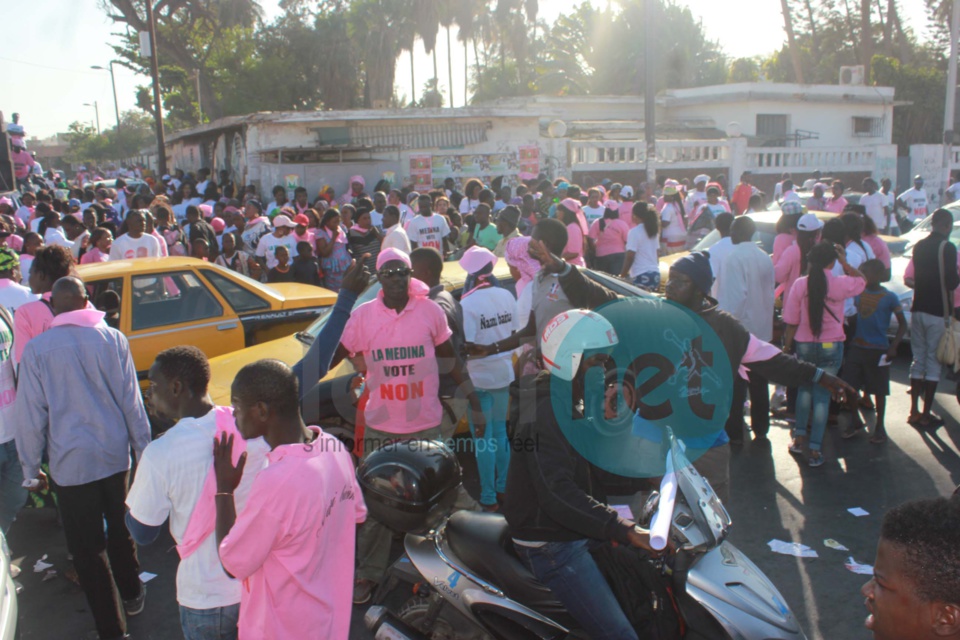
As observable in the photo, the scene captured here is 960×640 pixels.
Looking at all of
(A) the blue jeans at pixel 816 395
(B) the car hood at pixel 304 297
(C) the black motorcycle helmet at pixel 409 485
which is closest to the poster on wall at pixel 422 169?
(B) the car hood at pixel 304 297

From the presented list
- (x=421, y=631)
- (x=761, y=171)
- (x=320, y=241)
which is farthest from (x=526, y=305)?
(x=761, y=171)

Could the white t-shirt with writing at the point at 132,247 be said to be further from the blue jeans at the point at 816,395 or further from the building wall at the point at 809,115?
the building wall at the point at 809,115

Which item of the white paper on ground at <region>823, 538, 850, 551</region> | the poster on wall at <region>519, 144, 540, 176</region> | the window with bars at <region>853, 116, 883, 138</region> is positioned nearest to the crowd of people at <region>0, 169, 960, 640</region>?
the white paper on ground at <region>823, 538, 850, 551</region>

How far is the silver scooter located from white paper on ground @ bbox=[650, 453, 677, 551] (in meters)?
0.03

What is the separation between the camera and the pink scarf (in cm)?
270

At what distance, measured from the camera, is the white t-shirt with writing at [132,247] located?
8.77 meters

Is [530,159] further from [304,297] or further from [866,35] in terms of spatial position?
[866,35]

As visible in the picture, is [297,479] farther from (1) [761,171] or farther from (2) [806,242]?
(1) [761,171]

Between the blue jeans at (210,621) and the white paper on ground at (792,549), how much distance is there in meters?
3.46

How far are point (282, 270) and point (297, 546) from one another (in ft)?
24.6

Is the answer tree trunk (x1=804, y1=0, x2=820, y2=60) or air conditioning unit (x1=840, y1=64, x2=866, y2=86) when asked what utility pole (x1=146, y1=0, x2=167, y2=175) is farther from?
tree trunk (x1=804, y1=0, x2=820, y2=60)

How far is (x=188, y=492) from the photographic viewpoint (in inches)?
107

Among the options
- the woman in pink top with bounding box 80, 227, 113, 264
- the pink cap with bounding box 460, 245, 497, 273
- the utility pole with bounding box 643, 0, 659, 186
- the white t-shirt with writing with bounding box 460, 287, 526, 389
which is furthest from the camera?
the utility pole with bounding box 643, 0, 659, 186

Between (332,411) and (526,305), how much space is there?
5.31 ft
